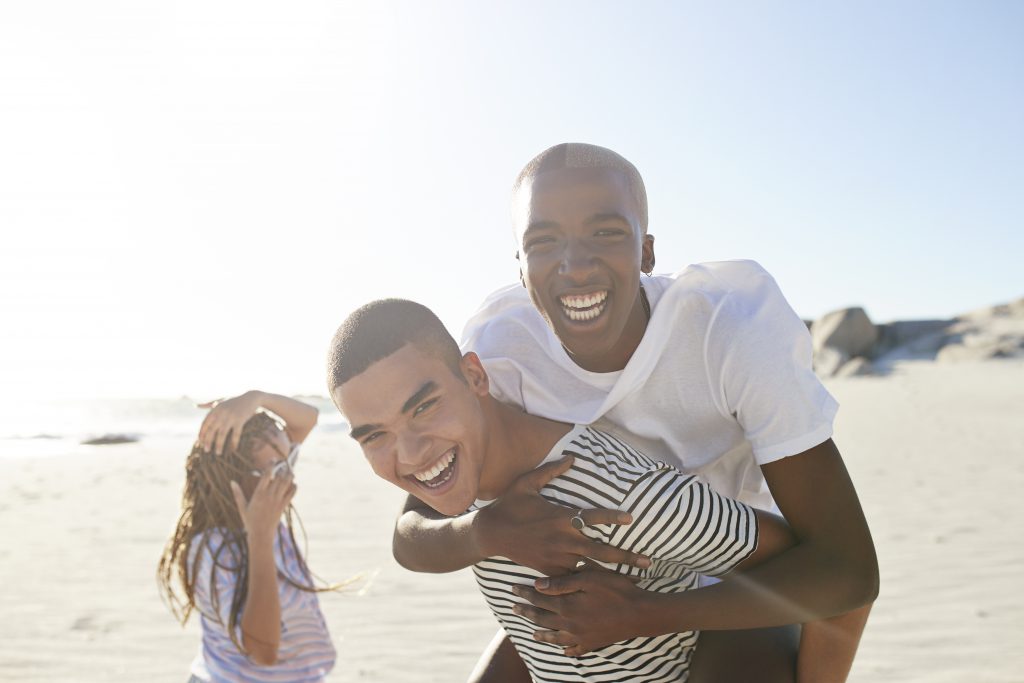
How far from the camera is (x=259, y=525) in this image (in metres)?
3.04

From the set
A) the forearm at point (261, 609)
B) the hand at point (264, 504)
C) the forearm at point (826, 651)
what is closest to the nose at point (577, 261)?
the forearm at point (826, 651)

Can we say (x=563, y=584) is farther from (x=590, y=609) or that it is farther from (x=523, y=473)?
(x=523, y=473)

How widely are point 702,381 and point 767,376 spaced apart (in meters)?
0.22

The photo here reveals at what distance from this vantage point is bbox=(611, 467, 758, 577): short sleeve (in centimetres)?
184

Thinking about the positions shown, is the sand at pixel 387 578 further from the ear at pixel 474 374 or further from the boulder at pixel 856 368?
the boulder at pixel 856 368

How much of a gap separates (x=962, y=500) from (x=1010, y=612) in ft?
11.6

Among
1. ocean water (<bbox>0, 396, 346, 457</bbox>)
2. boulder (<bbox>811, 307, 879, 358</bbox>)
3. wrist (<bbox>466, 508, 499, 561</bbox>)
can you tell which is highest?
wrist (<bbox>466, 508, 499, 561</bbox>)

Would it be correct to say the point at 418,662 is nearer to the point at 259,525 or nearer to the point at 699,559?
the point at 259,525

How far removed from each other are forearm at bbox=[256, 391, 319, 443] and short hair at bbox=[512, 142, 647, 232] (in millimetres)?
1656

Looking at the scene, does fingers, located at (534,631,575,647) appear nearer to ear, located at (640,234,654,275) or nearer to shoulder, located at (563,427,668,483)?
shoulder, located at (563,427,668,483)

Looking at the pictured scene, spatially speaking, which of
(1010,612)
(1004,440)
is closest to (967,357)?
(1004,440)

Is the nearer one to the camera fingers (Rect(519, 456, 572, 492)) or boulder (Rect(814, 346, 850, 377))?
fingers (Rect(519, 456, 572, 492))

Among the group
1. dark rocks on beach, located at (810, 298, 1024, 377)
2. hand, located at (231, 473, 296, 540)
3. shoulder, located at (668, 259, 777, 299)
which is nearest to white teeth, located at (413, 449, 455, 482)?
shoulder, located at (668, 259, 777, 299)

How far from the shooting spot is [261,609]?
2.96 metres
